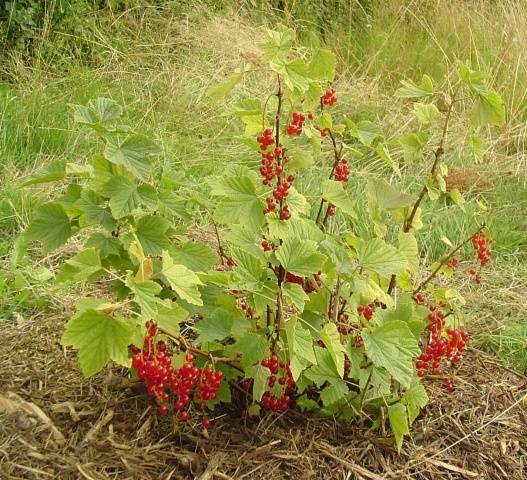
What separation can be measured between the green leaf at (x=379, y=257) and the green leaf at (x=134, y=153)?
0.52 metres

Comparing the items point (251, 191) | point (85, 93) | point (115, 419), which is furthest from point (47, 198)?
point (251, 191)

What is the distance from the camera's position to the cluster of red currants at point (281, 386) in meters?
1.93

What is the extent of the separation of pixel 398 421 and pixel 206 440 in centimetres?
47

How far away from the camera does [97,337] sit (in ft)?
5.10

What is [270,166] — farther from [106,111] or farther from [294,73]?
[106,111]

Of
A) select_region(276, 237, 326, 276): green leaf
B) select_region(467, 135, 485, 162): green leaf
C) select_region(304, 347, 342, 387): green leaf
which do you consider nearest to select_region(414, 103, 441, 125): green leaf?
select_region(467, 135, 485, 162): green leaf

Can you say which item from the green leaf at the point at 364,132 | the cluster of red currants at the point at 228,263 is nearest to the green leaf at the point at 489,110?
the green leaf at the point at 364,132

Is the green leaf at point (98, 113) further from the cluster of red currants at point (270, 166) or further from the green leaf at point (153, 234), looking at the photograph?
the cluster of red currants at point (270, 166)

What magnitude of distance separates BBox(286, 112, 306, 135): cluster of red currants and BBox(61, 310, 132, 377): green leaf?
601mm

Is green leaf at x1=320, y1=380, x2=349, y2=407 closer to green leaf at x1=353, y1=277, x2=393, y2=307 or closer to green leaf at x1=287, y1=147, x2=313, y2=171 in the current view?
green leaf at x1=353, y1=277, x2=393, y2=307

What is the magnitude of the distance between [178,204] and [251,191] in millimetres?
A: 202

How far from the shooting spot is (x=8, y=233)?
3412 millimetres

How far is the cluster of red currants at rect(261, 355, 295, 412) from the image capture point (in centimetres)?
193

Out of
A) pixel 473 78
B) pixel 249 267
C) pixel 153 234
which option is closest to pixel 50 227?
pixel 153 234
